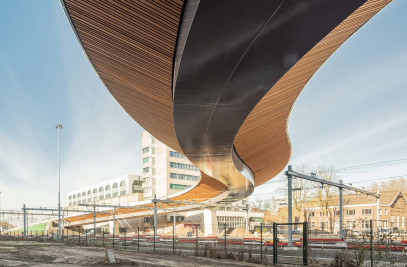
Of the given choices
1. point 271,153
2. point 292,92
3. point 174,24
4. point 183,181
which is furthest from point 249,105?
point 183,181

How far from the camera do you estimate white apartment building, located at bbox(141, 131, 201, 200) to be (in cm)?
8225

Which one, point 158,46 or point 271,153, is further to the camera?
point 271,153

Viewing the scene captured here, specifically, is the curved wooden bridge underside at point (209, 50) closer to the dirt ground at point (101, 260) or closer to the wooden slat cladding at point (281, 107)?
the wooden slat cladding at point (281, 107)

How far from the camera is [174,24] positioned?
8836 mm

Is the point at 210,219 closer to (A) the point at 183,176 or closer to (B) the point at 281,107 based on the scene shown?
(A) the point at 183,176

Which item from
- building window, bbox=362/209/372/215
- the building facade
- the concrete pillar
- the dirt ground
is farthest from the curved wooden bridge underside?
building window, bbox=362/209/372/215

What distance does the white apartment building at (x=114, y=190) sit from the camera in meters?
97.1

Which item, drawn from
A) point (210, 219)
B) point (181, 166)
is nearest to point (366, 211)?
point (210, 219)

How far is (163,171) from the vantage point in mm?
82562

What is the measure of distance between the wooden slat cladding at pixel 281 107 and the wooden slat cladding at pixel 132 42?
454 centimetres

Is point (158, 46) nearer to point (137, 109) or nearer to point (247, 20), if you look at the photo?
point (247, 20)

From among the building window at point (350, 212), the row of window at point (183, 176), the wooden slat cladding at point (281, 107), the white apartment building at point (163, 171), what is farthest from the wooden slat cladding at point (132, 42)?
the row of window at point (183, 176)

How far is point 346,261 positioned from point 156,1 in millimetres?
11224

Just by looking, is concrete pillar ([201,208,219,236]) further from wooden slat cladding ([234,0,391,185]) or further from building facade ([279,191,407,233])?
wooden slat cladding ([234,0,391,185])
